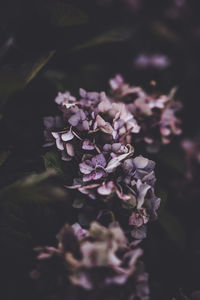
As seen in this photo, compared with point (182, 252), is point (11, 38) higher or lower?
higher

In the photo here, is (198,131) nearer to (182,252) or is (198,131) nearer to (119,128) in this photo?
(182,252)

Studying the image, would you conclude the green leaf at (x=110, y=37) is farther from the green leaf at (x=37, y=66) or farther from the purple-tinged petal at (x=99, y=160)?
the purple-tinged petal at (x=99, y=160)

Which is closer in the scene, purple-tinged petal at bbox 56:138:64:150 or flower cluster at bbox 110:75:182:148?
purple-tinged petal at bbox 56:138:64:150

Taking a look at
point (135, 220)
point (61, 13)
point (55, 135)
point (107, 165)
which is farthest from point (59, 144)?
point (61, 13)

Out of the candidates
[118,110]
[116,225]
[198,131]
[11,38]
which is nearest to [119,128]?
[118,110]

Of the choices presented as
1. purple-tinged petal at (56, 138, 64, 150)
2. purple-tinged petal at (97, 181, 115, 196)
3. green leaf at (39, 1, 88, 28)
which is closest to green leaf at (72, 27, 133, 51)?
green leaf at (39, 1, 88, 28)

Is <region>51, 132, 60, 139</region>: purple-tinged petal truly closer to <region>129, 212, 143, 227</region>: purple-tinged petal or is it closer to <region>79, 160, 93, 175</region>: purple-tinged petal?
<region>79, 160, 93, 175</region>: purple-tinged petal
